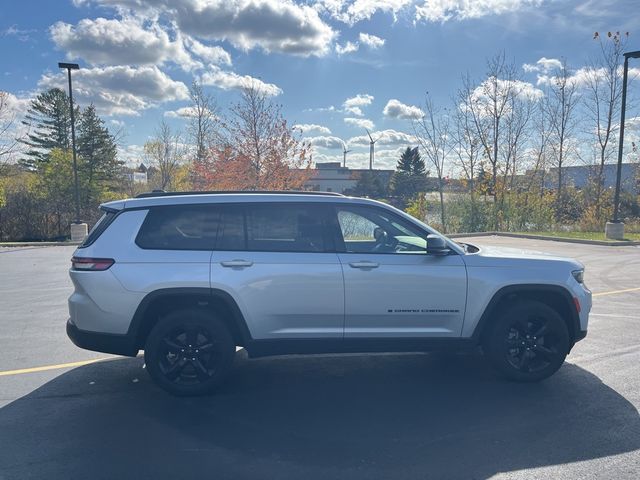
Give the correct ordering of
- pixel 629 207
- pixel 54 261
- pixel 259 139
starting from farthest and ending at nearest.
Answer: pixel 629 207 → pixel 259 139 → pixel 54 261

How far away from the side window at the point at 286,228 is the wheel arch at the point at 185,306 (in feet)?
1.82

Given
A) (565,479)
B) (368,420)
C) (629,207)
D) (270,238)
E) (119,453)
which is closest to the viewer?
(565,479)

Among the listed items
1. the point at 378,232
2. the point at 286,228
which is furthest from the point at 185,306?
the point at 378,232

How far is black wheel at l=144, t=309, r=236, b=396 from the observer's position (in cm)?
445

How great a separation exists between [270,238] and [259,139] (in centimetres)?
2401

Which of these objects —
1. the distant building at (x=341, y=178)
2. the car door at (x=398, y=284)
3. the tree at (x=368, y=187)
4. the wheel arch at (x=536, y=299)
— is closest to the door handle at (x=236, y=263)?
the car door at (x=398, y=284)

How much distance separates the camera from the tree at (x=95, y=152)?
43.7 meters

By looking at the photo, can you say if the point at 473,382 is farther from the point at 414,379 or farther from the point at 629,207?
the point at 629,207

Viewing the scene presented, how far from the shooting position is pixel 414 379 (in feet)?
16.5

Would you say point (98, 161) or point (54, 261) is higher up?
point (98, 161)

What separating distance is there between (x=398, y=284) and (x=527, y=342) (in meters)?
1.48

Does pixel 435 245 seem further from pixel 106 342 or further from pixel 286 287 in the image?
pixel 106 342

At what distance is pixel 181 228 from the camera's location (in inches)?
179

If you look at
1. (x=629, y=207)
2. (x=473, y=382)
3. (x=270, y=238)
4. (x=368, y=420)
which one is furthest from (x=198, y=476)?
(x=629, y=207)
